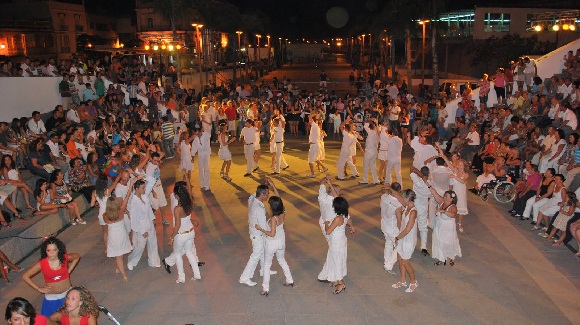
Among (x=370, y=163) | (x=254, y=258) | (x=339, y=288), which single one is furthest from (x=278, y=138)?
(x=339, y=288)

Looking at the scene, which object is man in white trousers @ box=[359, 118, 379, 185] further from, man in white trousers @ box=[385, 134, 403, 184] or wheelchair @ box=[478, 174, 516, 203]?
wheelchair @ box=[478, 174, 516, 203]

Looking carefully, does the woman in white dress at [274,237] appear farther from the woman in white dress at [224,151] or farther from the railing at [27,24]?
the railing at [27,24]

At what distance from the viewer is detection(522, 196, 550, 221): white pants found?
10039mm

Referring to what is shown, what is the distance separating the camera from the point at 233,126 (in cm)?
1925

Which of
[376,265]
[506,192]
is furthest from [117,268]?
[506,192]

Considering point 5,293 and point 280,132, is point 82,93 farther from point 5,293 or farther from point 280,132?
point 5,293

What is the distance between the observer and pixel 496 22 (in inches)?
1462

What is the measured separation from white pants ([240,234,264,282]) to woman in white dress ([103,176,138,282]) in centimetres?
187

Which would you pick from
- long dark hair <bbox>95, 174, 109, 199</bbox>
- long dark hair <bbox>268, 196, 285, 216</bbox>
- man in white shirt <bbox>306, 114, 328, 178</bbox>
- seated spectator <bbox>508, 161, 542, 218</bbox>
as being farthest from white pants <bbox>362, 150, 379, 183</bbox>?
long dark hair <bbox>95, 174, 109, 199</bbox>

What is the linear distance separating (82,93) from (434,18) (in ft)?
66.9

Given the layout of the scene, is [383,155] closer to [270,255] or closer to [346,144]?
[346,144]

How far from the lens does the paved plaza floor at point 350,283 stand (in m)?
6.82

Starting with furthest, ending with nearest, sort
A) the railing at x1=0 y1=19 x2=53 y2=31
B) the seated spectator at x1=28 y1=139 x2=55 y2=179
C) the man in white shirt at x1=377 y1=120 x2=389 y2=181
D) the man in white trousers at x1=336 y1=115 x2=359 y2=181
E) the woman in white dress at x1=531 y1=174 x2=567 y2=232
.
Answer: the railing at x1=0 y1=19 x2=53 y2=31 → the man in white trousers at x1=336 y1=115 x2=359 y2=181 → the man in white shirt at x1=377 y1=120 x2=389 y2=181 → the seated spectator at x1=28 y1=139 x2=55 y2=179 → the woman in white dress at x1=531 y1=174 x2=567 y2=232

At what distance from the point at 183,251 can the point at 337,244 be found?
232 cm
